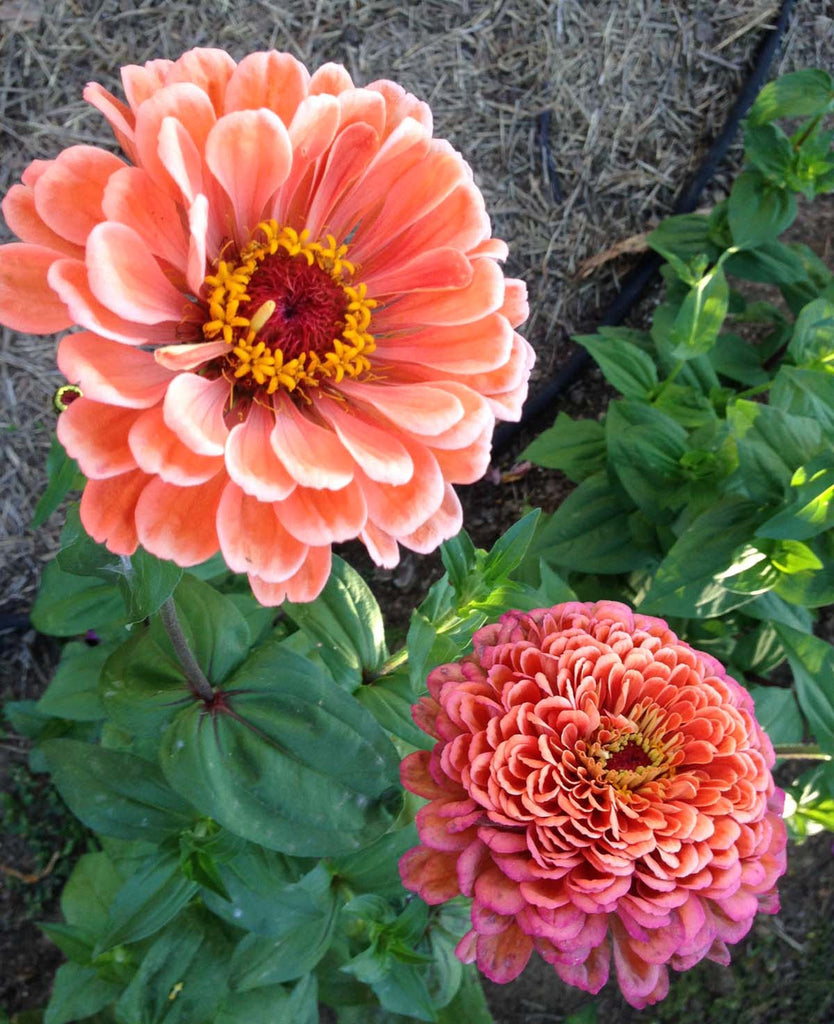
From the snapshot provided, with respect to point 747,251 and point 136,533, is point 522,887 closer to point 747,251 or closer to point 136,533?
point 136,533

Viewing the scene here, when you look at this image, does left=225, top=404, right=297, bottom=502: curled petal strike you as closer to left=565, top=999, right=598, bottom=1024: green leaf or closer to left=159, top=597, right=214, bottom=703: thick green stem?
left=159, top=597, right=214, bottom=703: thick green stem

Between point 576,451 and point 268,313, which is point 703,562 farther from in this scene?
point 268,313

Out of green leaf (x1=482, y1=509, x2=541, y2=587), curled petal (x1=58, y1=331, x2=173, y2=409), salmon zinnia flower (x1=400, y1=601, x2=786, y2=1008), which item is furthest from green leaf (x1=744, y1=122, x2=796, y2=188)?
curled petal (x1=58, y1=331, x2=173, y2=409)

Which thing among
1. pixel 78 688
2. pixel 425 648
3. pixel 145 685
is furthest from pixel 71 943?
pixel 425 648

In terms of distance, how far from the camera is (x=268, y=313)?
1079 mm

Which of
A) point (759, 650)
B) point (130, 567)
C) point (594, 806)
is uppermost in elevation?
point (130, 567)

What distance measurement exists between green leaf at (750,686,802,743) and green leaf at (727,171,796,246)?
124 cm

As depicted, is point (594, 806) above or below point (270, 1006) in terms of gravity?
above

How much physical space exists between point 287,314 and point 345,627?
2.33 feet

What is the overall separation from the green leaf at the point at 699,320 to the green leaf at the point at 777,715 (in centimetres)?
87

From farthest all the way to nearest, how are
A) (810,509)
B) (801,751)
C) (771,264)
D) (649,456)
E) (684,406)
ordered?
(771,264), (684,406), (649,456), (801,751), (810,509)

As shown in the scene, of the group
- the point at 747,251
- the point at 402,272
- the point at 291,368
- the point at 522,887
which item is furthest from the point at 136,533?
the point at 747,251

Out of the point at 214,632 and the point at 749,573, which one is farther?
the point at 749,573

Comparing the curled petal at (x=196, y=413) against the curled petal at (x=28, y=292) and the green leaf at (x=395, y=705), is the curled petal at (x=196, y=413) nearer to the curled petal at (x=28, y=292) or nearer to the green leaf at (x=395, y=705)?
the curled petal at (x=28, y=292)
